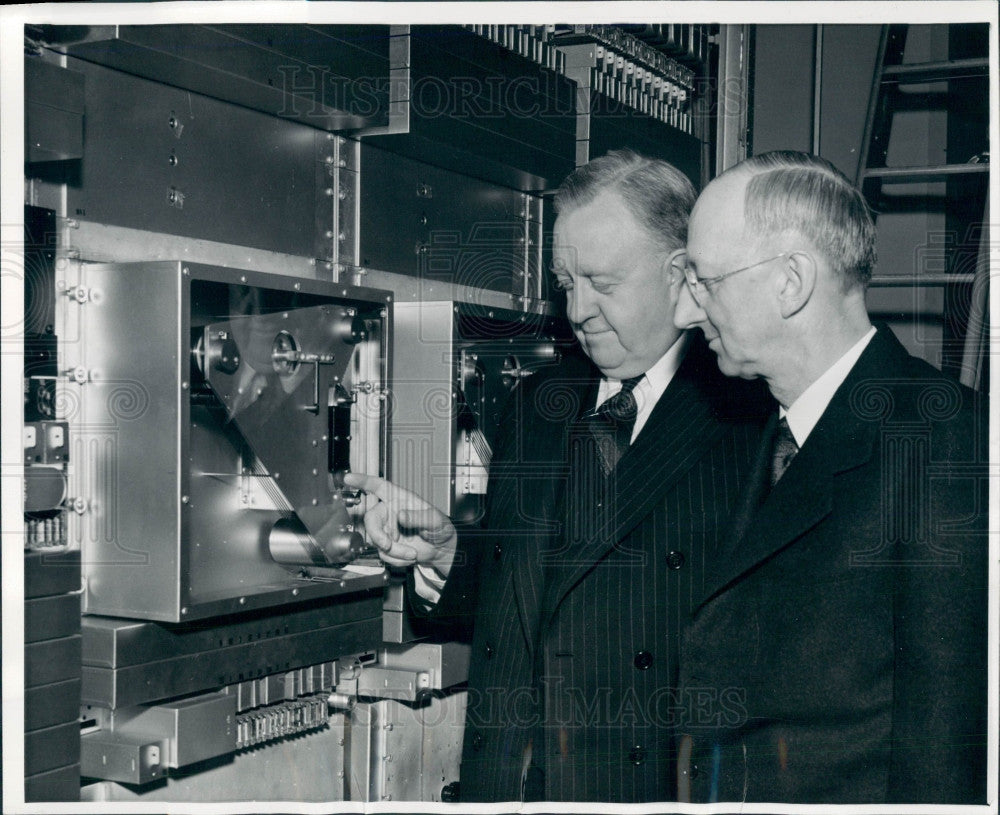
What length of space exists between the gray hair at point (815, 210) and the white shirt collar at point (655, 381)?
0.41 meters

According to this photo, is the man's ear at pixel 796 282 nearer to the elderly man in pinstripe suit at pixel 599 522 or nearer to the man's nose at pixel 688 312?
the man's nose at pixel 688 312

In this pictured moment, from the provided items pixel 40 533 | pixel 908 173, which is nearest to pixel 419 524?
pixel 40 533

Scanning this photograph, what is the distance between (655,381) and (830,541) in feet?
1.80

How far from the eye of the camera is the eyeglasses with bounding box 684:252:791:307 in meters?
1.72

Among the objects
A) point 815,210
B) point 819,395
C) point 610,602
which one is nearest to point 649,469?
point 610,602

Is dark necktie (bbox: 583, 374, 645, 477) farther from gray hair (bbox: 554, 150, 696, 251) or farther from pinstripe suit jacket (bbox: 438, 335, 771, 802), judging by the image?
gray hair (bbox: 554, 150, 696, 251)

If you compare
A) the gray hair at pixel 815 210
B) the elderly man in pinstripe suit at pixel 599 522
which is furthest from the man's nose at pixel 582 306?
the gray hair at pixel 815 210

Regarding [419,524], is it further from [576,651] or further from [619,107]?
[619,107]

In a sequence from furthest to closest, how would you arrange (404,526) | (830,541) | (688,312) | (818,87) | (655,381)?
(818,87)
(404,526)
(655,381)
(688,312)
(830,541)

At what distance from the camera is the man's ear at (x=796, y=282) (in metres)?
1.68

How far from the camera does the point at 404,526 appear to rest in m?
2.23

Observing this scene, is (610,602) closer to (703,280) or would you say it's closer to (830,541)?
(830,541)

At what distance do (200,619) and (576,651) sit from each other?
0.70 m

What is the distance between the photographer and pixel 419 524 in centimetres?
223
